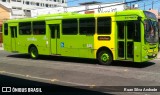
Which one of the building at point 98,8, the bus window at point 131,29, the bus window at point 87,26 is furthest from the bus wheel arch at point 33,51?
the building at point 98,8

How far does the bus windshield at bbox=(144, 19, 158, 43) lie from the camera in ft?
52.1

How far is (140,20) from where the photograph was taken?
611 inches

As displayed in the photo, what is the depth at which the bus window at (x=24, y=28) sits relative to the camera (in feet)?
71.3

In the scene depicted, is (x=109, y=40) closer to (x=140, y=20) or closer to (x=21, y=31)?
(x=140, y=20)

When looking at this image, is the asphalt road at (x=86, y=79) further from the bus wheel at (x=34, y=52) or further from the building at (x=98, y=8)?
the building at (x=98, y=8)

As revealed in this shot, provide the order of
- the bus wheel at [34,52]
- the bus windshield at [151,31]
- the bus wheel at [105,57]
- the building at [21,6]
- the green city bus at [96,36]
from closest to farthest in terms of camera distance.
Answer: the green city bus at [96,36], the bus windshield at [151,31], the bus wheel at [105,57], the bus wheel at [34,52], the building at [21,6]

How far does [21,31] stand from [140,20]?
10.2m

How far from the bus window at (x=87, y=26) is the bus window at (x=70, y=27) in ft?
1.41

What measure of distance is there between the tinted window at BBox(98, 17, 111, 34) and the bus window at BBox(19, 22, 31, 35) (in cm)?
648

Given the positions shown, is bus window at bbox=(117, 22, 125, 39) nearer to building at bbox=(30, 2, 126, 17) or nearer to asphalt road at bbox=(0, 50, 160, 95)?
asphalt road at bbox=(0, 50, 160, 95)

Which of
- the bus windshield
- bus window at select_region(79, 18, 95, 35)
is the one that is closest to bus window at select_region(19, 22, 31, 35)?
bus window at select_region(79, 18, 95, 35)

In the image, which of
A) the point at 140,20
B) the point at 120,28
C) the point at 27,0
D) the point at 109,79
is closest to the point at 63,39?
the point at 120,28

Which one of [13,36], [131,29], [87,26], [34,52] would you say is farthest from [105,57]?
[13,36]

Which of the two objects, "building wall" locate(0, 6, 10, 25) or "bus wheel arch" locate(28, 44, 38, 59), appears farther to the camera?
"building wall" locate(0, 6, 10, 25)
